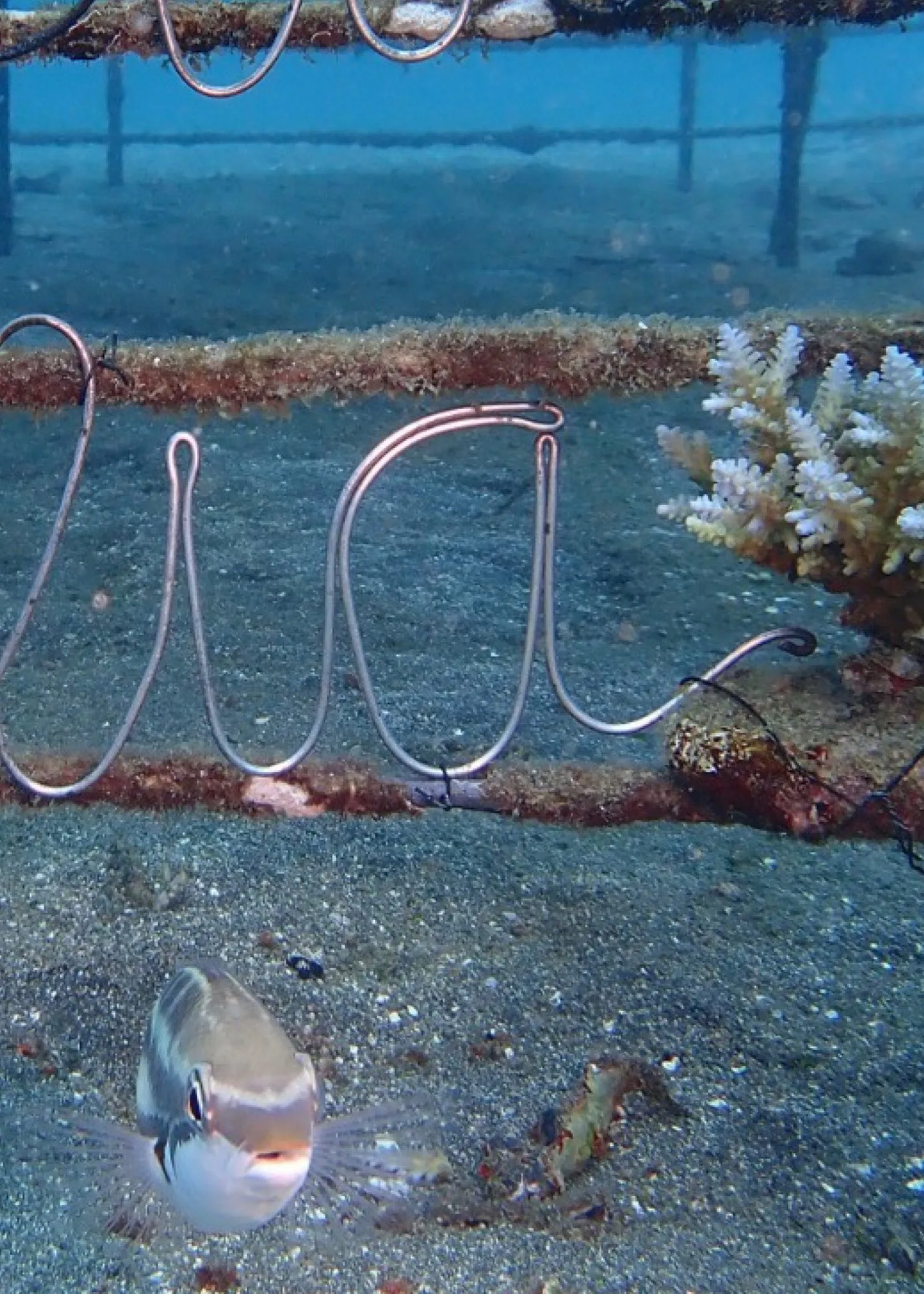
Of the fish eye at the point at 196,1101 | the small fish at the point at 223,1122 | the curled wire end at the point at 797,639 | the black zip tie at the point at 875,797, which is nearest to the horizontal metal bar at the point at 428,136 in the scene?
the curled wire end at the point at 797,639

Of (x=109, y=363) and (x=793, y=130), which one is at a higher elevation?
(x=793, y=130)

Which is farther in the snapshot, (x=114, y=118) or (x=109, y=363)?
(x=114, y=118)

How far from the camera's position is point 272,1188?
160cm

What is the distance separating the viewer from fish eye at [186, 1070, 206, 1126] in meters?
1.63

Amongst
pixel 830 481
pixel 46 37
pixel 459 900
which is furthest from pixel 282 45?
pixel 459 900

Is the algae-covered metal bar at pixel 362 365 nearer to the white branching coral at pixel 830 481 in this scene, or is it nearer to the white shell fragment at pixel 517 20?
the white branching coral at pixel 830 481

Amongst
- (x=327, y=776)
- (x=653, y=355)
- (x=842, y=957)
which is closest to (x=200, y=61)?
(x=653, y=355)

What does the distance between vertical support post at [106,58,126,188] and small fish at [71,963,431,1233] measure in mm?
15411

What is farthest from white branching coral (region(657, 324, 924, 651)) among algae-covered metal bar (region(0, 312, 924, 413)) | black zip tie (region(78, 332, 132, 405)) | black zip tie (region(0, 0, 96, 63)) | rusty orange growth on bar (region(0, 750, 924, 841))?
black zip tie (region(0, 0, 96, 63))

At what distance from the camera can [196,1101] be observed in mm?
1660

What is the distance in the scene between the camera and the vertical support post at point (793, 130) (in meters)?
12.3

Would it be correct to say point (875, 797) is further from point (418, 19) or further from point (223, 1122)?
point (418, 19)

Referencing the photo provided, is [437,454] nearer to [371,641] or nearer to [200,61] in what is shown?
[371,641]

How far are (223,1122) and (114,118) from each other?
701 inches
